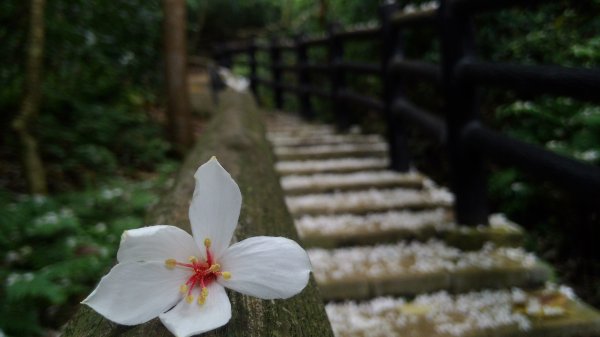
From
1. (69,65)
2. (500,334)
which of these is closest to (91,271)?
(500,334)

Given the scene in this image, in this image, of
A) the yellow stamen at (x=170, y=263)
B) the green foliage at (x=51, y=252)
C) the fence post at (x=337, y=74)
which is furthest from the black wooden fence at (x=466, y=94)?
the green foliage at (x=51, y=252)

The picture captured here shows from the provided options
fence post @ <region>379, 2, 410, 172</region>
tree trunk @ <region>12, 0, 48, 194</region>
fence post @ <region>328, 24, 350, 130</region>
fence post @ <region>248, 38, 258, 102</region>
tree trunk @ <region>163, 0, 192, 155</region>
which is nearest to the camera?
tree trunk @ <region>12, 0, 48, 194</region>

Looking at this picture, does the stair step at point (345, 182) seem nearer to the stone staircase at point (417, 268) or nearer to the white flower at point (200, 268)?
the stone staircase at point (417, 268)

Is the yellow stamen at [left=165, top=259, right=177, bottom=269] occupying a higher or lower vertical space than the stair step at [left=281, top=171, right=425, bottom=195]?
higher

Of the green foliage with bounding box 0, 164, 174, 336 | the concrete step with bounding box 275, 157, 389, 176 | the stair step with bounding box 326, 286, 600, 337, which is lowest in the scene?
the stair step with bounding box 326, 286, 600, 337

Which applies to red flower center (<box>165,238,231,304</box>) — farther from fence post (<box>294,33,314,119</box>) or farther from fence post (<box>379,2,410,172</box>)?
fence post (<box>294,33,314,119</box>)

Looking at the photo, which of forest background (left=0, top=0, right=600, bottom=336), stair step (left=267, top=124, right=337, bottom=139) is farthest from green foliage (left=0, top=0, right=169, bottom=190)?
stair step (left=267, top=124, right=337, bottom=139)

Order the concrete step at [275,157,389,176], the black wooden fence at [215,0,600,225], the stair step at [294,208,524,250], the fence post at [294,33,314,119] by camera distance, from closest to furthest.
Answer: the black wooden fence at [215,0,600,225] → the stair step at [294,208,524,250] → the concrete step at [275,157,389,176] → the fence post at [294,33,314,119]
